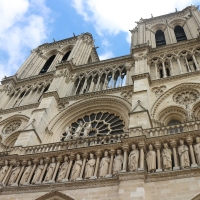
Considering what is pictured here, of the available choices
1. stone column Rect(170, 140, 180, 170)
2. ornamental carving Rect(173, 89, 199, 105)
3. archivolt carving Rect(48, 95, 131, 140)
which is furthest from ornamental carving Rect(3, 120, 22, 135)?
stone column Rect(170, 140, 180, 170)

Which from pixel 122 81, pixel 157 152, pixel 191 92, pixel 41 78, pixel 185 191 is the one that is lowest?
pixel 185 191

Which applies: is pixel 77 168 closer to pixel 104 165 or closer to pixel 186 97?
pixel 104 165

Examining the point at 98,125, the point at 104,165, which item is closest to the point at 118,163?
the point at 104,165

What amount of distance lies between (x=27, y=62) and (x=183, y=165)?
17255 millimetres

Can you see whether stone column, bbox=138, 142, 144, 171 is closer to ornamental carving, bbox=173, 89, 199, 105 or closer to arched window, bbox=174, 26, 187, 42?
ornamental carving, bbox=173, 89, 199, 105

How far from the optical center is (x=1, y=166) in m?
10.8

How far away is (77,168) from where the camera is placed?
9.48m

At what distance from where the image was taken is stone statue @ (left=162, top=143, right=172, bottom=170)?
27.4 ft

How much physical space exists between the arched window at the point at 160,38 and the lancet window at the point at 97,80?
4934mm

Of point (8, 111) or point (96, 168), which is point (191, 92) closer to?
point (96, 168)

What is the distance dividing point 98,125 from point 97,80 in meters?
4.08

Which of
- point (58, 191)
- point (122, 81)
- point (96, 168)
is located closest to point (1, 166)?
point (58, 191)

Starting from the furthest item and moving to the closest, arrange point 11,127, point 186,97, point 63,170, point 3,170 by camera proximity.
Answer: point 11,127 < point 186,97 < point 3,170 < point 63,170

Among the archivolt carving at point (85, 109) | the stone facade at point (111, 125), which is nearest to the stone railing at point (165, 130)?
the stone facade at point (111, 125)
